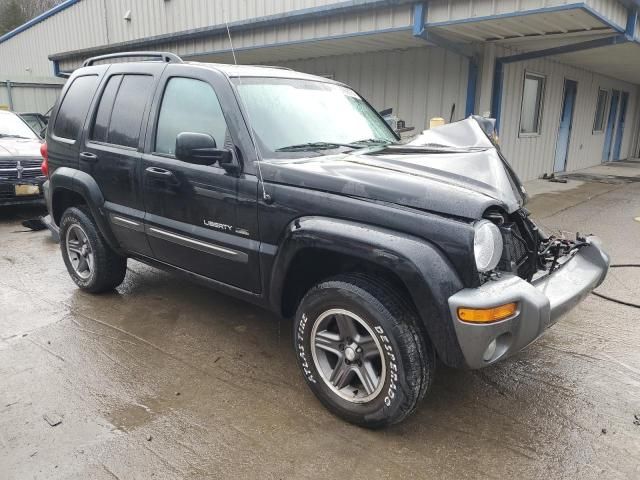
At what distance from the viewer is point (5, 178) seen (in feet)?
24.9

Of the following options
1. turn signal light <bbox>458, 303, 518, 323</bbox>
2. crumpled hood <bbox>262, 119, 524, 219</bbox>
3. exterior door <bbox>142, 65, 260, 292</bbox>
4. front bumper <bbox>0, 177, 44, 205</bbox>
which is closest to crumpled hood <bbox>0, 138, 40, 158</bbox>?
front bumper <bbox>0, 177, 44, 205</bbox>

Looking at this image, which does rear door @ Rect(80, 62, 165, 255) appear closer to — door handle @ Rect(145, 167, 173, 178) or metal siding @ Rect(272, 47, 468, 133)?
door handle @ Rect(145, 167, 173, 178)

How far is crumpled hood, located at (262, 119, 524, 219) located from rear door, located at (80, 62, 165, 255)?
1312 millimetres

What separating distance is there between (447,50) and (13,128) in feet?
25.0

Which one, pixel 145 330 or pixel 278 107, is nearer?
pixel 278 107

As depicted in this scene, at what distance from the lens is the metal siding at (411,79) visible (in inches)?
365

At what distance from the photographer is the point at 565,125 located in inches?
528

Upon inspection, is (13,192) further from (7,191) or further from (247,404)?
(247,404)

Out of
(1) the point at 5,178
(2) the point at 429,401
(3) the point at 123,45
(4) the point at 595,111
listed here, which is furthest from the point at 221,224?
(4) the point at 595,111

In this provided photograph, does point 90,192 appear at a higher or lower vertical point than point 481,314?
higher

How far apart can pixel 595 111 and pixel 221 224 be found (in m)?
15.3

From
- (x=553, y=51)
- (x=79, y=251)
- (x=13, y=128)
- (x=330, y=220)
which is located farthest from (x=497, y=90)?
(x=13, y=128)

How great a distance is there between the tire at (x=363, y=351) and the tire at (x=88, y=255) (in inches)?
A: 90.1

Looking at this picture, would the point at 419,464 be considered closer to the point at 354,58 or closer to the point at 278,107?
the point at 278,107
